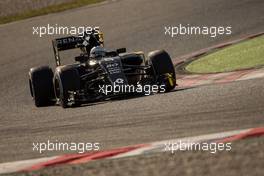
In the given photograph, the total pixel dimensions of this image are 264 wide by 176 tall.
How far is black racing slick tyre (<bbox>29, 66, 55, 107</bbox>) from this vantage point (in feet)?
47.1

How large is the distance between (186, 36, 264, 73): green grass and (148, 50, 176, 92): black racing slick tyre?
129 cm

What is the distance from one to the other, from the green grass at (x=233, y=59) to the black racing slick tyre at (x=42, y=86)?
2.66 m

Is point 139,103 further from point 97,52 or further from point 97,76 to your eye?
point 97,52

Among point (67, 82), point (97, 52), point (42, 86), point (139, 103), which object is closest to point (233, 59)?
point (97, 52)

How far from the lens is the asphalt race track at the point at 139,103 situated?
8773mm

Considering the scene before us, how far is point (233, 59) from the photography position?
15.6 metres

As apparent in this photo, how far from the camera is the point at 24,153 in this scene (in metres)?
8.50

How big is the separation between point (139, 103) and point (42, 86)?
10.0ft

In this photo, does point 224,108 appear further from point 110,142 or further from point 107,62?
point 107,62

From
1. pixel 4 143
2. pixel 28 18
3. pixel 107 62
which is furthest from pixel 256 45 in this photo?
pixel 28 18

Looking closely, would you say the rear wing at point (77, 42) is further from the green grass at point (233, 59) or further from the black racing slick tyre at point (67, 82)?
the green grass at point (233, 59)

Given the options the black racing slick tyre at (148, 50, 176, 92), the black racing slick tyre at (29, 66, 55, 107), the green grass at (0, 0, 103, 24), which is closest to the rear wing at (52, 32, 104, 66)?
the black racing slick tyre at (29, 66, 55, 107)

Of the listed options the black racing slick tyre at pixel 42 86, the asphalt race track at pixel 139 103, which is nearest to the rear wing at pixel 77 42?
the black racing slick tyre at pixel 42 86

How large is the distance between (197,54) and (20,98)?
3.80 m
